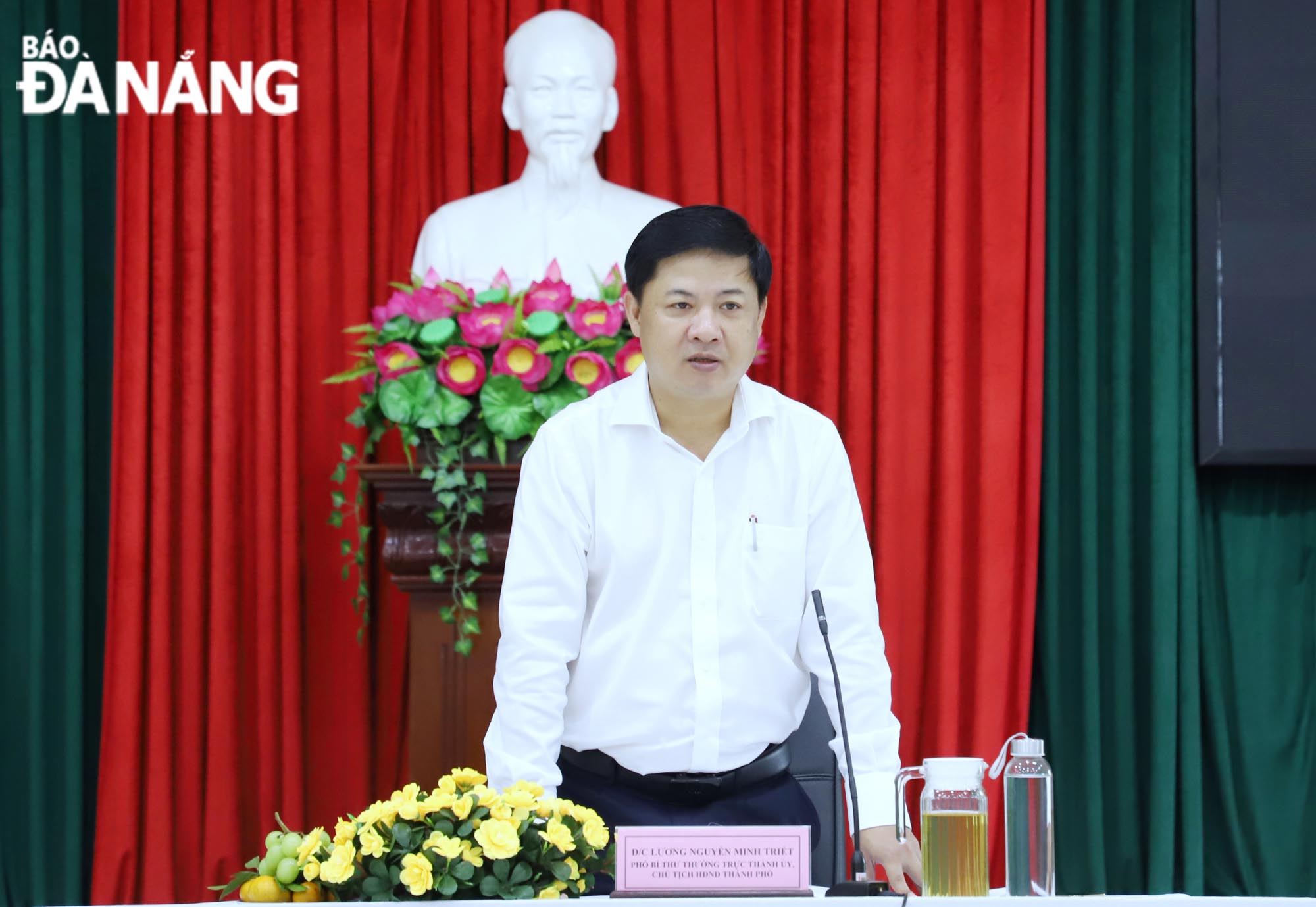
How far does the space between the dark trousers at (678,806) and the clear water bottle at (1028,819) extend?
0.58m

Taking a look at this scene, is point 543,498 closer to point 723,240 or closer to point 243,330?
point 723,240

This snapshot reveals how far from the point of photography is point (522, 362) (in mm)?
2520

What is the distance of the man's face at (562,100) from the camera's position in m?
2.92

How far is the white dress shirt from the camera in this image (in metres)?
1.83

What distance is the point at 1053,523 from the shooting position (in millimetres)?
3336

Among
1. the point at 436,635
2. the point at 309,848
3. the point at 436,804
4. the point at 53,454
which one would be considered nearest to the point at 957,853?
the point at 436,804

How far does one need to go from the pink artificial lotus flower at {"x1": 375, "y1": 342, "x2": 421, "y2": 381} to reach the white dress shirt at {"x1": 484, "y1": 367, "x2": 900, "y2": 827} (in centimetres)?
66

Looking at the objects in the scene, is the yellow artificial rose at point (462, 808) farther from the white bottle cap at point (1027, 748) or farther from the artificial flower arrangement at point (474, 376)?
the artificial flower arrangement at point (474, 376)

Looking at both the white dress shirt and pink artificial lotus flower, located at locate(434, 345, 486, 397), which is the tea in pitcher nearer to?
the white dress shirt

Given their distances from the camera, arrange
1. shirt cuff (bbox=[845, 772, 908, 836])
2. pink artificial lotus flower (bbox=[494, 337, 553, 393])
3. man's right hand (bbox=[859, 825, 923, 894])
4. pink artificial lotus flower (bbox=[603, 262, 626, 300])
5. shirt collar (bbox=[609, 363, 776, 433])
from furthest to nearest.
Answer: pink artificial lotus flower (bbox=[603, 262, 626, 300]) → pink artificial lotus flower (bbox=[494, 337, 553, 393]) → shirt collar (bbox=[609, 363, 776, 433]) → shirt cuff (bbox=[845, 772, 908, 836]) → man's right hand (bbox=[859, 825, 923, 894])

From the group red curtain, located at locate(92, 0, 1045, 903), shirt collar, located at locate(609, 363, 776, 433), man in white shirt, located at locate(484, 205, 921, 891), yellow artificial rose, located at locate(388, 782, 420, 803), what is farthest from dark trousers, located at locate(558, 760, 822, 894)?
red curtain, located at locate(92, 0, 1045, 903)

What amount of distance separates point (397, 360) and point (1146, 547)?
1781 mm

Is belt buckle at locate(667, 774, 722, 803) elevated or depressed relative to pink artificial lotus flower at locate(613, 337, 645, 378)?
depressed

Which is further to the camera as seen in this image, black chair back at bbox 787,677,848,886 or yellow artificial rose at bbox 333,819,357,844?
black chair back at bbox 787,677,848,886
